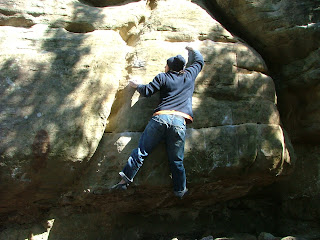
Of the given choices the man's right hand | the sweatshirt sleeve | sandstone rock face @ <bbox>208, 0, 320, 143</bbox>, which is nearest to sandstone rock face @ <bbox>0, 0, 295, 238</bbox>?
the man's right hand

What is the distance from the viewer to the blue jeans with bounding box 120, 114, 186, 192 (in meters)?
4.46

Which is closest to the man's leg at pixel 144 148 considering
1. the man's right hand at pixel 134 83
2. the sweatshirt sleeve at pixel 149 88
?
Answer: the sweatshirt sleeve at pixel 149 88

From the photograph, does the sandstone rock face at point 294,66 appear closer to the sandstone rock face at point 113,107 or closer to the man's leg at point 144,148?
the sandstone rock face at point 113,107

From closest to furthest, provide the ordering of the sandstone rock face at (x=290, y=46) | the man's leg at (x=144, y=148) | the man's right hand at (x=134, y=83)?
1. the man's leg at (x=144, y=148)
2. the man's right hand at (x=134, y=83)
3. the sandstone rock face at (x=290, y=46)

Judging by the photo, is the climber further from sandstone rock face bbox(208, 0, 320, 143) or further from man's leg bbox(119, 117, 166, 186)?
sandstone rock face bbox(208, 0, 320, 143)

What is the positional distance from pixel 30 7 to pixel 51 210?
338 cm

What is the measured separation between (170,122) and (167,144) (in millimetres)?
349

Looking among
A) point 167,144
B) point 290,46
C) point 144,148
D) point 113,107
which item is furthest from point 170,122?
point 290,46

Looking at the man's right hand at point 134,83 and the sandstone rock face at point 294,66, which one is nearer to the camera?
the man's right hand at point 134,83

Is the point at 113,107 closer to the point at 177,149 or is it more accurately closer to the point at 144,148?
the point at 144,148

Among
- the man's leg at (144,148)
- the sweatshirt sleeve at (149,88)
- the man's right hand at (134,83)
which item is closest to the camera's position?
the man's leg at (144,148)

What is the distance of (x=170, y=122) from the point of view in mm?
4473

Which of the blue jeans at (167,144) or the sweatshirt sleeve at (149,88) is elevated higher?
the sweatshirt sleeve at (149,88)

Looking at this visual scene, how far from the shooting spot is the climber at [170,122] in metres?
4.47
